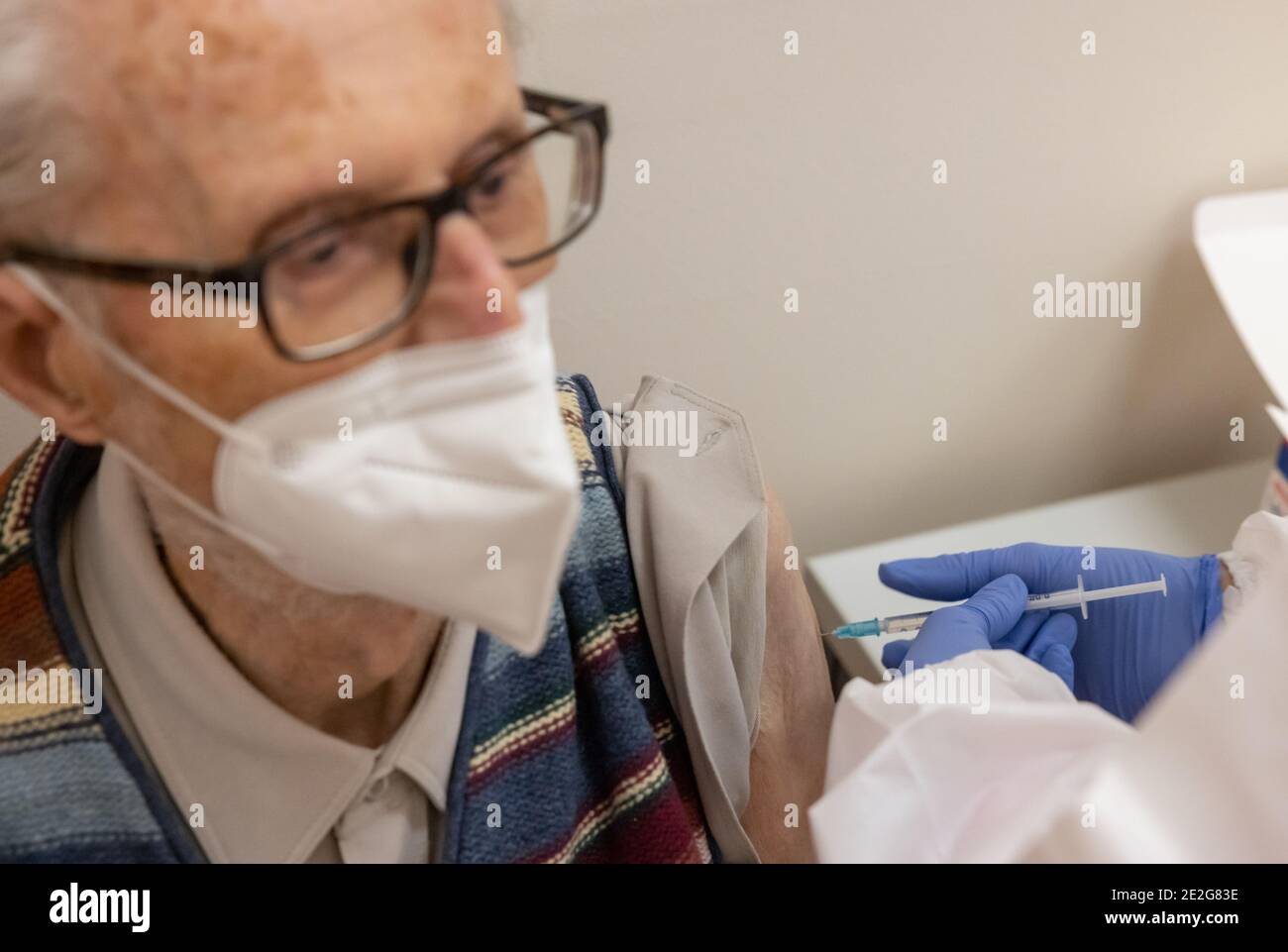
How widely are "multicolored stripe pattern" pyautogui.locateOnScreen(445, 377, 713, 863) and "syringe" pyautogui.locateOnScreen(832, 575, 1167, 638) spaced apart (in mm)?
255

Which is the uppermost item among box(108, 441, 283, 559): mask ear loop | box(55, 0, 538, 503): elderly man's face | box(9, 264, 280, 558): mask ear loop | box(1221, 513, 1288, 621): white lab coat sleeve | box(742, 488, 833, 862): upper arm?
box(55, 0, 538, 503): elderly man's face

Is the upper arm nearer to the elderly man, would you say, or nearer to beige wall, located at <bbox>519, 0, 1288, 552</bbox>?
the elderly man

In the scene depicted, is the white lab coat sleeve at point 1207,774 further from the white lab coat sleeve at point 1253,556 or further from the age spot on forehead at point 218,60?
the age spot on forehead at point 218,60

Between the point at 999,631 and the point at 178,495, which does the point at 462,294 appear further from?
the point at 999,631

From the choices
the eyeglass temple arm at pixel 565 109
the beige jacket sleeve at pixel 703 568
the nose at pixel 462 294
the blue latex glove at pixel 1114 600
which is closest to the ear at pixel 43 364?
the nose at pixel 462 294

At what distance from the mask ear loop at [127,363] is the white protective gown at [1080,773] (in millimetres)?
465

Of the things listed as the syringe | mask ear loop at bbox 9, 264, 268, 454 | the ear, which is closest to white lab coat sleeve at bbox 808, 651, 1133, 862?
the syringe

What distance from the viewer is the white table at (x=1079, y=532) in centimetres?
152

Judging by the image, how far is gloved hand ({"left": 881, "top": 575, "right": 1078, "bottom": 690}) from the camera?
3.42ft

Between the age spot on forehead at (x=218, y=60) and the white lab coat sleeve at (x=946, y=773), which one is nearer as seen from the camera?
the age spot on forehead at (x=218, y=60)

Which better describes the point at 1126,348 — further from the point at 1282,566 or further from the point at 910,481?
the point at 1282,566

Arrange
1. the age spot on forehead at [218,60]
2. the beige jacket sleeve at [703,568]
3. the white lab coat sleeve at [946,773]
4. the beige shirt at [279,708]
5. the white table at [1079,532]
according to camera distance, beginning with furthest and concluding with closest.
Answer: the white table at [1079,532] < the beige jacket sleeve at [703,568] < the beige shirt at [279,708] < the white lab coat sleeve at [946,773] < the age spot on forehead at [218,60]

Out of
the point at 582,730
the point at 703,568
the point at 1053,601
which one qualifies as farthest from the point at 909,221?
the point at 582,730
